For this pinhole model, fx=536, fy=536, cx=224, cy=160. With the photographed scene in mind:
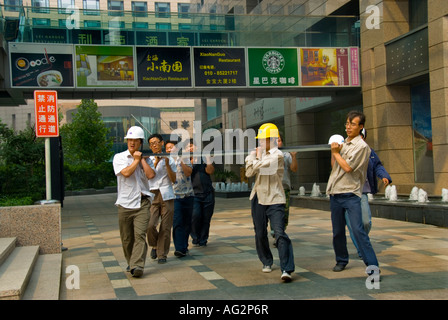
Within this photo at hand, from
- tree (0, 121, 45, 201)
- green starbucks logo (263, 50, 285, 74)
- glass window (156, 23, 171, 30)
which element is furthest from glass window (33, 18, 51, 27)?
green starbucks logo (263, 50, 285, 74)

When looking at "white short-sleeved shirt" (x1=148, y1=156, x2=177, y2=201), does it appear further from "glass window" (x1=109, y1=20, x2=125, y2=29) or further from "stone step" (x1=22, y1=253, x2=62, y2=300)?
"glass window" (x1=109, y1=20, x2=125, y2=29)

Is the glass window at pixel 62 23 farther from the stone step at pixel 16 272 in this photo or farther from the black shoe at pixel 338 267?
the black shoe at pixel 338 267

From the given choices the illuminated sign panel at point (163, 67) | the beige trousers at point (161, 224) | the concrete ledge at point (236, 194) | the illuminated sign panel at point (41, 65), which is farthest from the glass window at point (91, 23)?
the beige trousers at point (161, 224)

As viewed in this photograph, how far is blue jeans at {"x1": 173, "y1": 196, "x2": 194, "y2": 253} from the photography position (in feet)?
26.9

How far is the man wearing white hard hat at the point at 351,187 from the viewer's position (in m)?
6.13

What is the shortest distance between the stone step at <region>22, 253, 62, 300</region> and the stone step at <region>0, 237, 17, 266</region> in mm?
416

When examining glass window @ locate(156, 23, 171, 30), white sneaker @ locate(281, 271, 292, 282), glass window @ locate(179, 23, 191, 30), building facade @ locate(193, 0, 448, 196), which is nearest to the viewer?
white sneaker @ locate(281, 271, 292, 282)

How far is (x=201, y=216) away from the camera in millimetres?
9266

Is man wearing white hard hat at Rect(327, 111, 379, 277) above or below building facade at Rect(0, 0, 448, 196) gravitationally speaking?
below

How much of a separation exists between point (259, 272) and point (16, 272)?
2876mm

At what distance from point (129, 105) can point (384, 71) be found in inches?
2536

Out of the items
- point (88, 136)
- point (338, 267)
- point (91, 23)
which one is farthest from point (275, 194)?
point (88, 136)

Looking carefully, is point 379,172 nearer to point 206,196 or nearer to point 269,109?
point 206,196

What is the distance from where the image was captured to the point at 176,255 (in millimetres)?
8172
